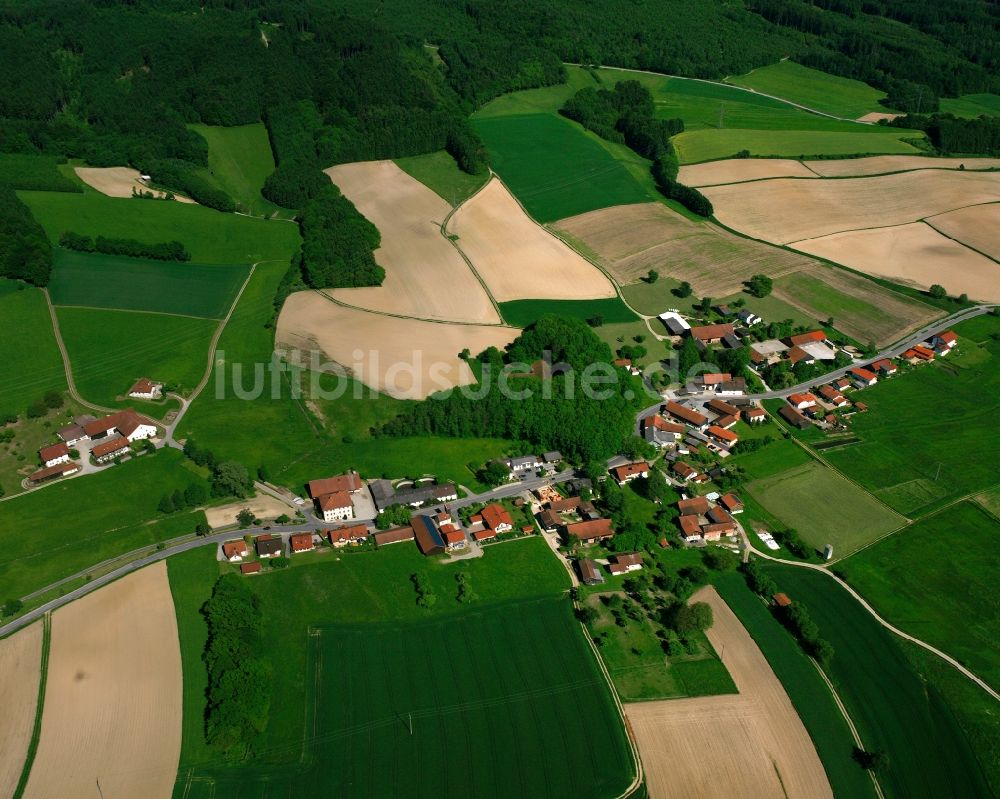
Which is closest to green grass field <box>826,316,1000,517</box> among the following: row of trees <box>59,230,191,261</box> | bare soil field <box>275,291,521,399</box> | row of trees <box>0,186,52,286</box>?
bare soil field <box>275,291,521,399</box>

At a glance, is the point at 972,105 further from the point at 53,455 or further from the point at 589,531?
the point at 53,455

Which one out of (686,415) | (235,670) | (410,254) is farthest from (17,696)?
(410,254)

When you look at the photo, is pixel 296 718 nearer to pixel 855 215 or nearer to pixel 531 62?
pixel 855 215

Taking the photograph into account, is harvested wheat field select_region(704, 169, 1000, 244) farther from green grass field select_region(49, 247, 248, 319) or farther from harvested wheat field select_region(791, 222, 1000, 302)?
green grass field select_region(49, 247, 248, 319)

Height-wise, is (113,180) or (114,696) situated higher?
(113,180)

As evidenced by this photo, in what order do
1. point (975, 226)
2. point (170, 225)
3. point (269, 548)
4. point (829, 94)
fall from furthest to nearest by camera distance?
1. point (829, 94)
2. point (975, 226)
3. point (170, 225)
4. point (269, 548)

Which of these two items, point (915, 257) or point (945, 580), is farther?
point (915, 257)

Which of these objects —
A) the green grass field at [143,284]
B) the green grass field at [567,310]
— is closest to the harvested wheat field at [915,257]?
the green grass field at [567,310]

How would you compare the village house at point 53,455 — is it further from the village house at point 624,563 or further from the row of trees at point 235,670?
the village house at point 624,563
